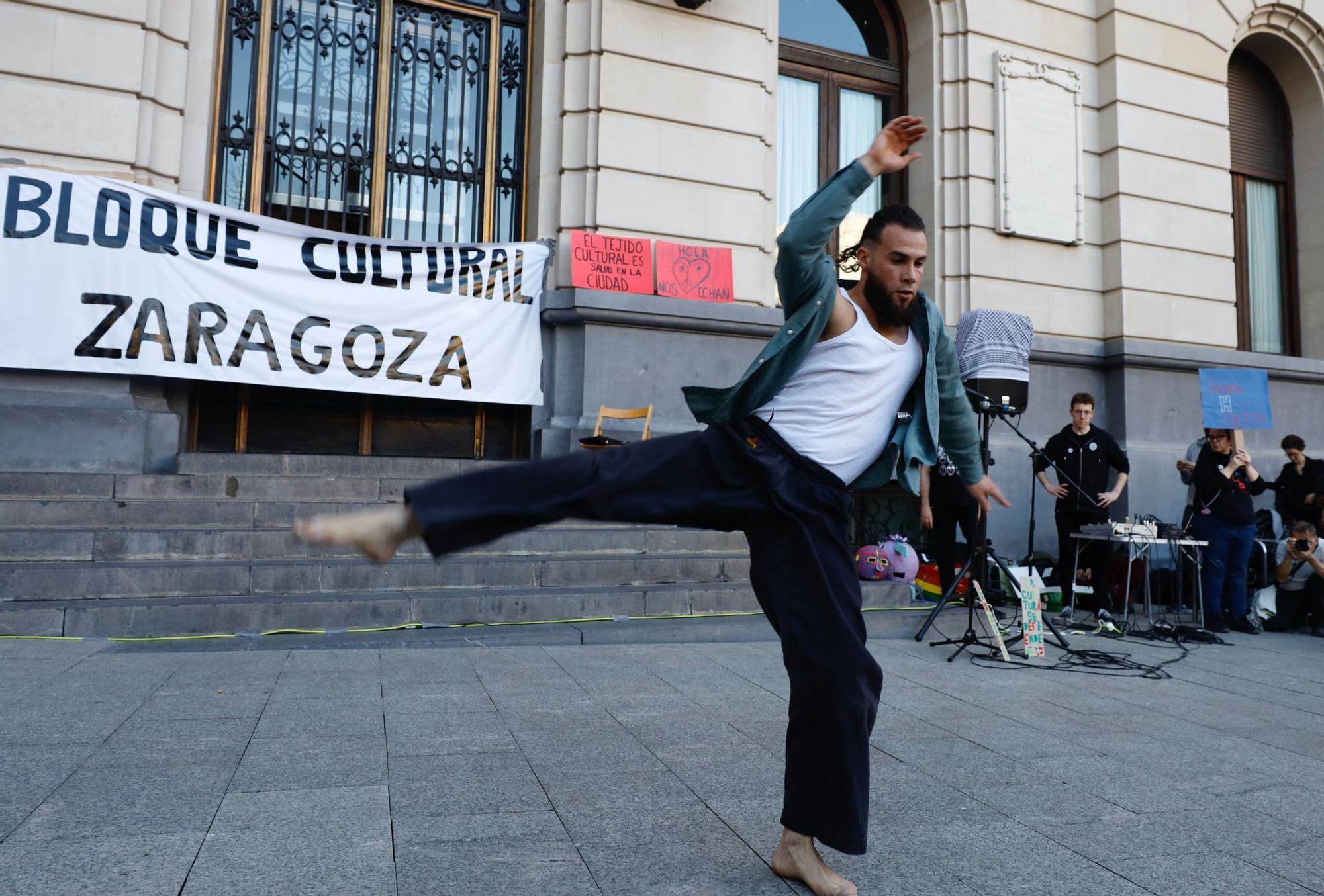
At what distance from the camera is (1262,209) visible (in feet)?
48.0

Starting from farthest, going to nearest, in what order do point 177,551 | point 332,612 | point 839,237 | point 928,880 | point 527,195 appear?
point 839,237
point 527,195
point 177,551
point 332,612
point 928,880

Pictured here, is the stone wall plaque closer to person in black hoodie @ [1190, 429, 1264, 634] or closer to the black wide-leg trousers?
person in black hoodie @ [1190, 429, 1264, 634]

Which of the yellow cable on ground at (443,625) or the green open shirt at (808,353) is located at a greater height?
the green open shirt at (808,353)

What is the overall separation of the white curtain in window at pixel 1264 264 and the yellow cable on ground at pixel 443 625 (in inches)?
386

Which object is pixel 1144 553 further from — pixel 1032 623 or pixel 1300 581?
pixel 1032 623

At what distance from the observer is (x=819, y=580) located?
2.79 meters

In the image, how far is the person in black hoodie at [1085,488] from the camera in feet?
30.0

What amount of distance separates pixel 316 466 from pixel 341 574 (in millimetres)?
1938

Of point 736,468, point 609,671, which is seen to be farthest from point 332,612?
point 736,468

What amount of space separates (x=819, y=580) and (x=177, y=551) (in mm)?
5842

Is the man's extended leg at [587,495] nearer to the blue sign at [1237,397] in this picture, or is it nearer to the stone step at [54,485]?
the stone step at [54,485]

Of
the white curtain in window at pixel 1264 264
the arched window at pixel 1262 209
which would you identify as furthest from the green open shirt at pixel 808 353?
the white curtain in window at pixel 1264 264

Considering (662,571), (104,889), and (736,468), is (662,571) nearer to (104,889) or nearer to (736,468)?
(736,468)

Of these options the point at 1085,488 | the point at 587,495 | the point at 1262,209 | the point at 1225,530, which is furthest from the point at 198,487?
the point at 1262,209
